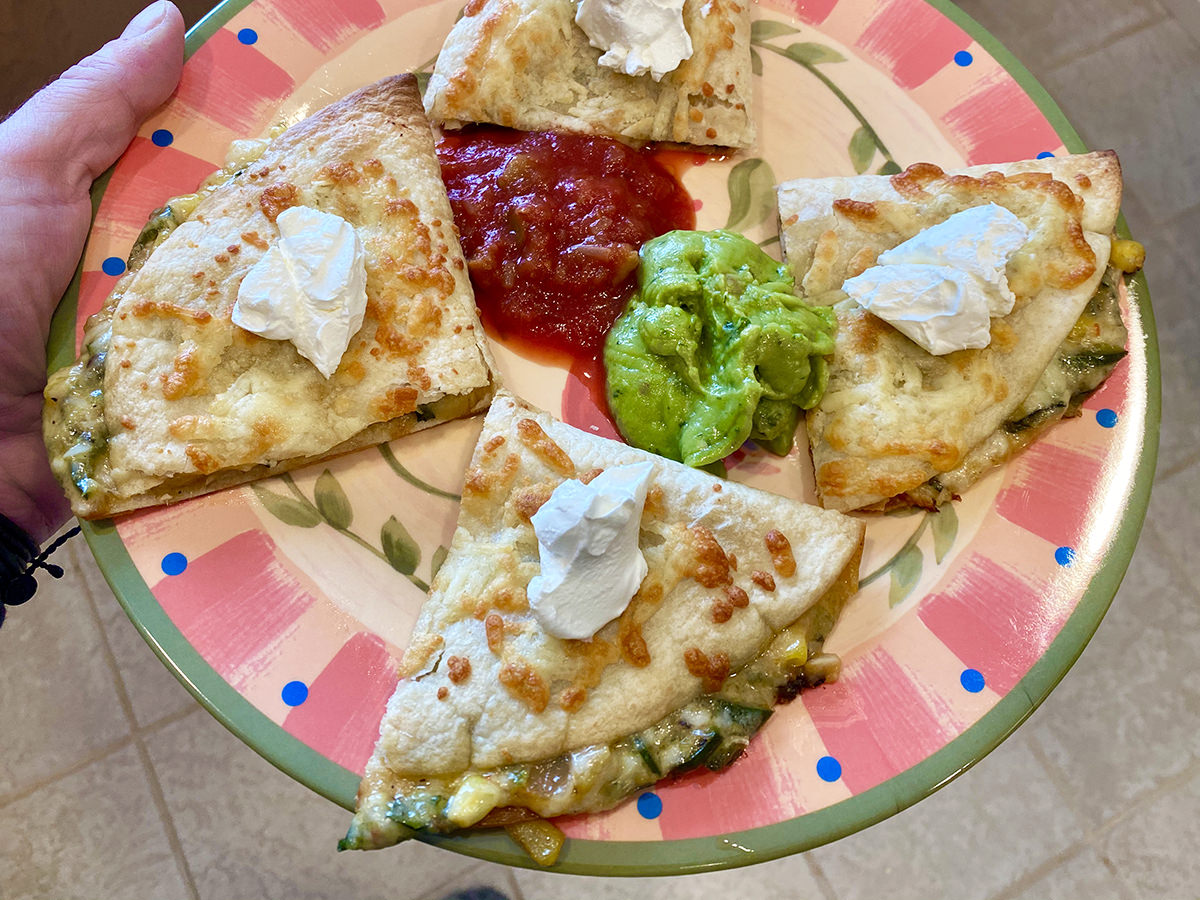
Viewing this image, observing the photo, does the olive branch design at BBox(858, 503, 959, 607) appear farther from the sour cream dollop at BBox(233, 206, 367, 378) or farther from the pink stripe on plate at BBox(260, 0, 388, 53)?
the pink stripe on plate at BBox(260, 0, 388, 53)

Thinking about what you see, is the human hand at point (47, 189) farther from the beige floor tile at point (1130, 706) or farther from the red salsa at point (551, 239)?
the beige floor tile at point (1130, 706)

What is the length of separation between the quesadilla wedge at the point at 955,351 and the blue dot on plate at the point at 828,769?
2.90ft

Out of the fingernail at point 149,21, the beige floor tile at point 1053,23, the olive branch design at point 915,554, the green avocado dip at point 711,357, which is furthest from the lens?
the beige floor tile at point 1053,23

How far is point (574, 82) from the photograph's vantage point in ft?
11.8

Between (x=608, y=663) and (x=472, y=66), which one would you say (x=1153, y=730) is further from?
(x=472, y=66)

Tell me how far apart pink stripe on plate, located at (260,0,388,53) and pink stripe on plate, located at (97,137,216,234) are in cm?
75

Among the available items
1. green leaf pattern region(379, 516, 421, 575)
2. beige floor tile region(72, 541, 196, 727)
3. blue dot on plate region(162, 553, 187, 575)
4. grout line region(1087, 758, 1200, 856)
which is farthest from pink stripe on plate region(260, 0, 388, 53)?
grout line region(1087, 758, 1200, 856)

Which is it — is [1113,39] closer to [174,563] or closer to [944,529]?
[944,529]

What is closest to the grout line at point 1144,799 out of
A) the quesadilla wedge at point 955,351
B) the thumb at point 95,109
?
the quesadilla wedge at point 955,351

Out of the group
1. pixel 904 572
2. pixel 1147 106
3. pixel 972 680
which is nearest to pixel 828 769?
pixel 972 680

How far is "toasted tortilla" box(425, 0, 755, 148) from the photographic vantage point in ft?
11.4

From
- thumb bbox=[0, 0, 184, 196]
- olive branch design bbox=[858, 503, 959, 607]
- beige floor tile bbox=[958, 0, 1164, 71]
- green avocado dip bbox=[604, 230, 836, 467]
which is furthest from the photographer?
beige floor tile bbox=[958, 0, 1164, 71]

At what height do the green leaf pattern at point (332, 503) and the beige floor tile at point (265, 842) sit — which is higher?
the green leaf pattern at point (332, 503)

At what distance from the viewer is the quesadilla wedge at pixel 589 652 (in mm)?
2498
